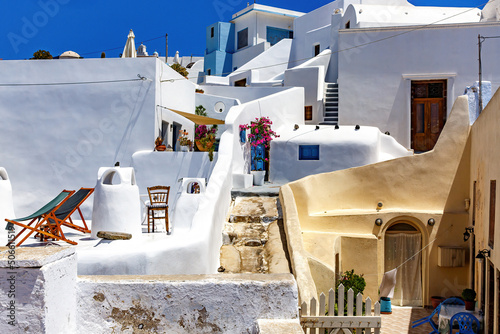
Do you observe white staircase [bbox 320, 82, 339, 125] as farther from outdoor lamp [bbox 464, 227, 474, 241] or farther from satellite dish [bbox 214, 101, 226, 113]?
outdoor lamp [bbox 464, 227, 474, 241]

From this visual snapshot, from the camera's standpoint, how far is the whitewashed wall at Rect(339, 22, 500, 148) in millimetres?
18859

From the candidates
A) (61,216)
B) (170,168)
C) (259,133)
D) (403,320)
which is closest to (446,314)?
(403,320)

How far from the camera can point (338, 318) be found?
677 centimetres

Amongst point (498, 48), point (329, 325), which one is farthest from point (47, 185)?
point (498, 48)

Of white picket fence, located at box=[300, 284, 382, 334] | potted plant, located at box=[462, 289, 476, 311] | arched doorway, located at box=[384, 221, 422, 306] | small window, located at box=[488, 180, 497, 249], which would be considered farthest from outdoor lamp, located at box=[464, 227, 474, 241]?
white picket fence, located at box=[300, 284, 382, 334]

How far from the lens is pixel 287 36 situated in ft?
119

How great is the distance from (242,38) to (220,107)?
1629 centimetres

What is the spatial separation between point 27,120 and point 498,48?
16116mm

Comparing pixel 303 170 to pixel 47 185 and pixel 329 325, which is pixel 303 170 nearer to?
pixel 47 185

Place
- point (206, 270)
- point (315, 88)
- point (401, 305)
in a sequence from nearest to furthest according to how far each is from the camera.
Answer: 1. point (206, 270)
2. point (401, 305)
3. point (315, 88)

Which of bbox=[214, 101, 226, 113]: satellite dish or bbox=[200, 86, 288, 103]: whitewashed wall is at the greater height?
bbox=[200, 86, 288, 103]: whitewashed wall

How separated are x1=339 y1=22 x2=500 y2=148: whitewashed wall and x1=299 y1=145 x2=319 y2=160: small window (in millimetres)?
4088

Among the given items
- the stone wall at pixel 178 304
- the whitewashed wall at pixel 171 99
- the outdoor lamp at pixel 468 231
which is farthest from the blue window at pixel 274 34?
the stone wall at pixel 178 304

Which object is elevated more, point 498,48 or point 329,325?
point 498,48
